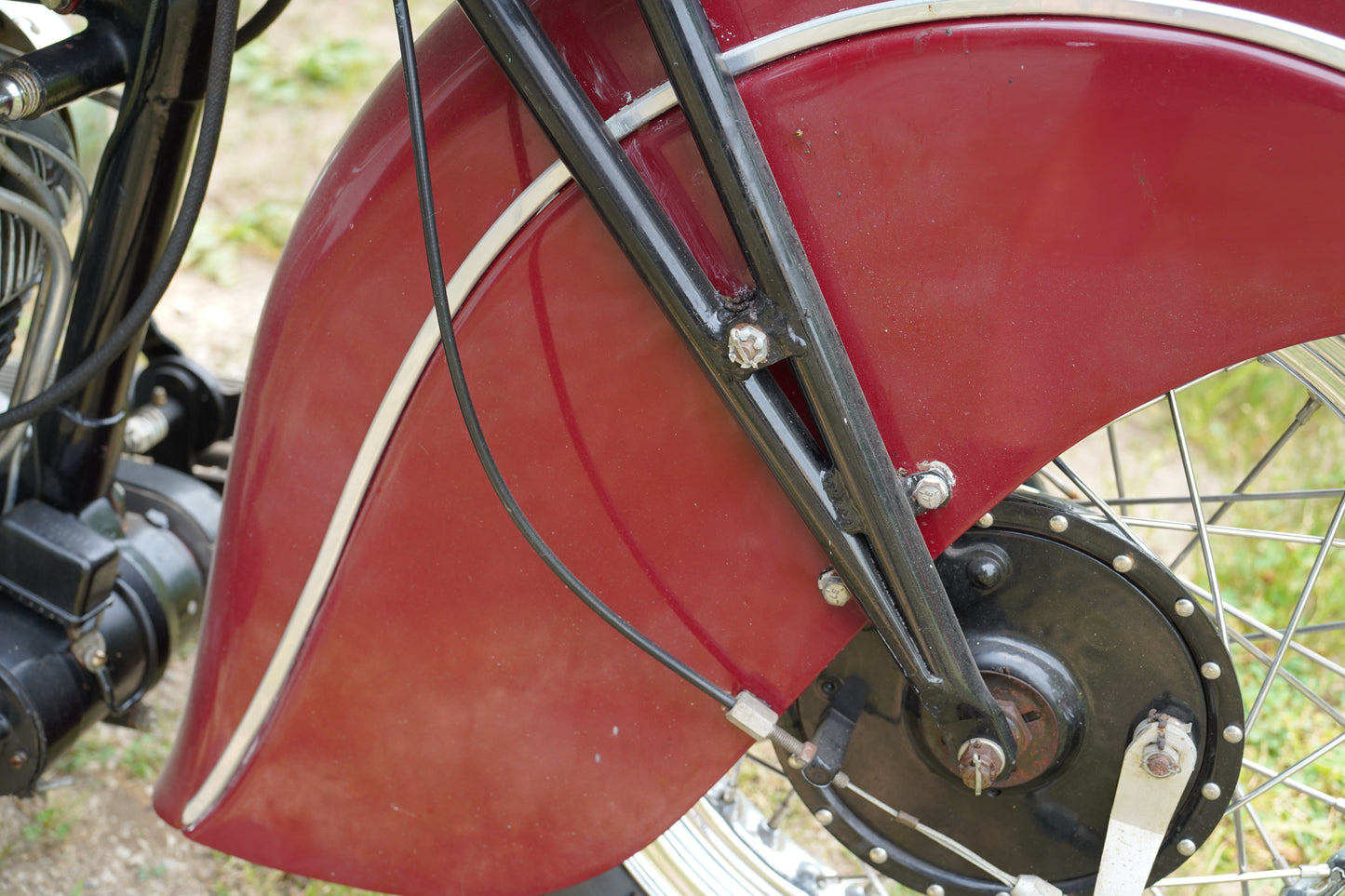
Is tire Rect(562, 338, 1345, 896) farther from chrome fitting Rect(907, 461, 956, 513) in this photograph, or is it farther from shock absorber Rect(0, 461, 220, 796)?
shock absorber Rect(0, 461, 220, 796)

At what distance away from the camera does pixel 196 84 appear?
3.58 ft

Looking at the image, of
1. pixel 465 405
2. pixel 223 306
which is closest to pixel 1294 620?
pixel 465 405

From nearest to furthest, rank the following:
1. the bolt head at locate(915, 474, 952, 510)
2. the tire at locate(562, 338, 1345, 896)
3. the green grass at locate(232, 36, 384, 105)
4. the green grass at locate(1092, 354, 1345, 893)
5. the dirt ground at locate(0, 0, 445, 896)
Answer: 1. the bolt head at locate(915, 474, 952, 510)
2. the tire at locate(562, 338, 1345, 896)
3. the dirt ground at locate(0, 0, 445, 896)
4. the green grass at locate(1092, 354, 1345, 893)
5. the green grass at locate(232, 36, 384, 105)

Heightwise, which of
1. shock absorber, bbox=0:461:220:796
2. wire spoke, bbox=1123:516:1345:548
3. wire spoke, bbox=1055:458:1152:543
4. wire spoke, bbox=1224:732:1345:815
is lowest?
shock absorber, bbox=0:461:220:796

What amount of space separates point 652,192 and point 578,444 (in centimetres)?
23

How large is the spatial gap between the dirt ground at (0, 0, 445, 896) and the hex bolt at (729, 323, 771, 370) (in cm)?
114

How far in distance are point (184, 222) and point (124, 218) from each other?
199 millimetres

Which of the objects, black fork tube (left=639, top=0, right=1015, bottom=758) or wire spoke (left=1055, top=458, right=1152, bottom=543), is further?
wire spoke (left=1055, top=458, right=1152, bottom=543)

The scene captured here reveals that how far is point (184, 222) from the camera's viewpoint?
100 centimetres

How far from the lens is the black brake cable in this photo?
84cm

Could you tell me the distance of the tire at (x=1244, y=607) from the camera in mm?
1221

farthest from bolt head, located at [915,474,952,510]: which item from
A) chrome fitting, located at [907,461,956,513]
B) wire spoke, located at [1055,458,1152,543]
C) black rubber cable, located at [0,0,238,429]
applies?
black rubber cable, located at [0,0,238,429]

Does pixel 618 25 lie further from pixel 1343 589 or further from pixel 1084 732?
pixel 1343 589

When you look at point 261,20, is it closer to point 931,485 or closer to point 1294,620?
point 931,485
